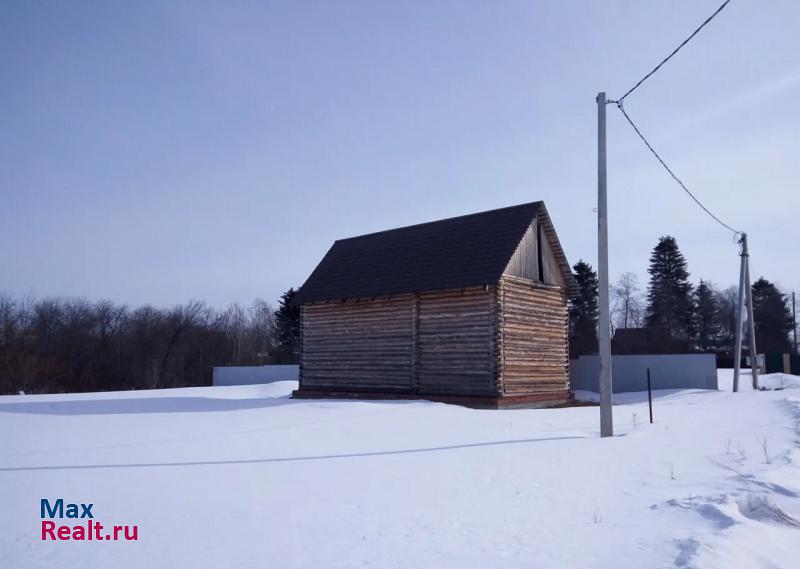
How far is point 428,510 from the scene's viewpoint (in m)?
7.23

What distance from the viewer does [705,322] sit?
219 feet

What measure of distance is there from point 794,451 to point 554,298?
52.6 ft

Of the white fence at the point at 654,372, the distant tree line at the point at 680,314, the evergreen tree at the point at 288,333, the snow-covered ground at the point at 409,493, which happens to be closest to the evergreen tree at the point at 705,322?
the distant tree line at the point at 680,314

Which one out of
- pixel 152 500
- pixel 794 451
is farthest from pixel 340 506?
pixel 794 451

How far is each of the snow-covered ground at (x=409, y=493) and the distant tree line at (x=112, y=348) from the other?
37.7 m

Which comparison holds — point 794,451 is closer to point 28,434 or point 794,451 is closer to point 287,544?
point 287,544

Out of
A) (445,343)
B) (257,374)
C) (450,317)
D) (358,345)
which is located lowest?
(257,374)

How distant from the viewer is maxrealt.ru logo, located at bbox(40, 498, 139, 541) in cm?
620

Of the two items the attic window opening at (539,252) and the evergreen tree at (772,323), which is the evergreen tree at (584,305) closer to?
the evergreen tree at (772,323)

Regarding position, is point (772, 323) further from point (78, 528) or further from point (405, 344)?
point (78, 528)

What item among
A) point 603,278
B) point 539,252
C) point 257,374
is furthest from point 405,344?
point 257,374

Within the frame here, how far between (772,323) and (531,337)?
6068cm

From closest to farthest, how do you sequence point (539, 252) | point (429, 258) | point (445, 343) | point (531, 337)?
point (445, 343) < point (531, 337) < point (539, 252) < point (429, 258)

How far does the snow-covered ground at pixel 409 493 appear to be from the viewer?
562 cm
